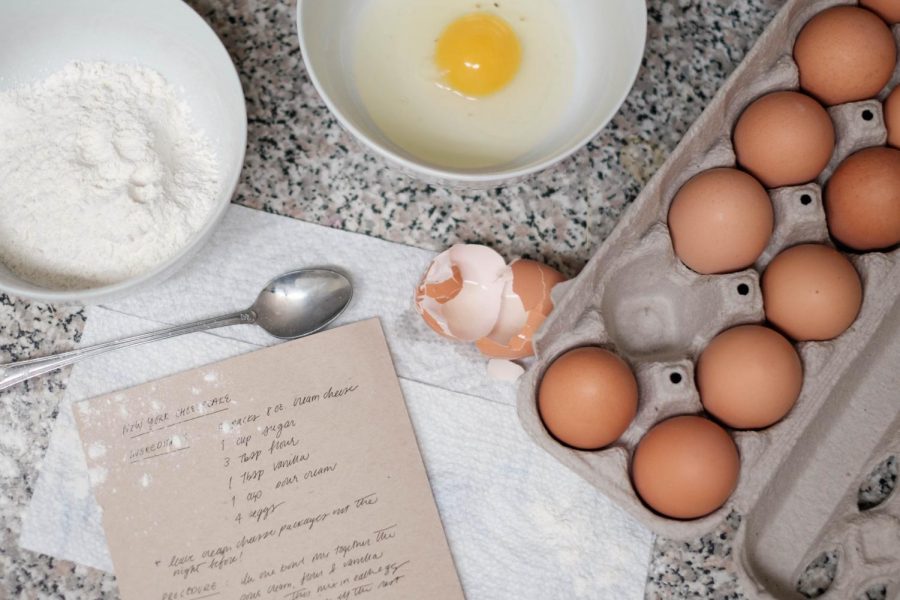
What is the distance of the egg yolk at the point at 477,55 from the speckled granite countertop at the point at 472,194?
4.7 inches

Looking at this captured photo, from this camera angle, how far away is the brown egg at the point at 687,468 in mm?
694

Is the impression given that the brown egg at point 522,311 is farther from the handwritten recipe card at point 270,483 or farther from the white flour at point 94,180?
the white flour at point 94,180

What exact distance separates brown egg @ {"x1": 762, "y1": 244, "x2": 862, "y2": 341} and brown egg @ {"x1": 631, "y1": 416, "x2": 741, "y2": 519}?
134 millimetres

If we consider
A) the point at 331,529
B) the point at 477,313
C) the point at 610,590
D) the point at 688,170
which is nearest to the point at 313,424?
the point at 331,529

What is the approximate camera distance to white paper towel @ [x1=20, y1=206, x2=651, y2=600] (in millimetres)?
797

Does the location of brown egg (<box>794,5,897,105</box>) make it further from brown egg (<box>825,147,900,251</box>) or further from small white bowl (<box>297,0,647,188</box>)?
small white bowl (<box>297,0,647,188</box>)

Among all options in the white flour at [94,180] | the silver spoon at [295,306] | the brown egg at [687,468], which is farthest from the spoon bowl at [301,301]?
the brown egg at [687,468]

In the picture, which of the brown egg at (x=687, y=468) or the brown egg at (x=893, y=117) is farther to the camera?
the brown egg at (x=893, y=117)

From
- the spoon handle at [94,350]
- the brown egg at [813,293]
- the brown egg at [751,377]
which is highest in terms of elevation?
the spoon handle at [94,350]

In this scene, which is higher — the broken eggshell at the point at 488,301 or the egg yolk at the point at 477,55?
the egg yolk at the point at 477,55

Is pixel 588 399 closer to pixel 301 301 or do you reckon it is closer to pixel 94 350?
pixel 301 301

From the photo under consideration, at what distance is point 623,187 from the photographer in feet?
2.92

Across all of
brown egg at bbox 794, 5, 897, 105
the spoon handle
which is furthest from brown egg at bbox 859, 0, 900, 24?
the spoon handle

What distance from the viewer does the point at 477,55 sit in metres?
0.84
